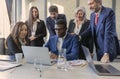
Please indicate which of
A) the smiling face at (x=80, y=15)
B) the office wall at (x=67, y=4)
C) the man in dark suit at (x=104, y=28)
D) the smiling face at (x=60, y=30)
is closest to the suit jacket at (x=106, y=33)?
the man in dark suit at (x=104, y=28)

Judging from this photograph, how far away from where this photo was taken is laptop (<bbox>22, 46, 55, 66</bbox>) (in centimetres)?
204

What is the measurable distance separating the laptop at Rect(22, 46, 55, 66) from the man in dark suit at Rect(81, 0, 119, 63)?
822mm

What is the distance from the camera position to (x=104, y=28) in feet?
8.96

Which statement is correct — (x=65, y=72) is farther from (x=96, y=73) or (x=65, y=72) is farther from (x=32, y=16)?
(x=32, y=16)

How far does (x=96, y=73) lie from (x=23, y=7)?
16.4 ft

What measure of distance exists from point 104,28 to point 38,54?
41.9 inches

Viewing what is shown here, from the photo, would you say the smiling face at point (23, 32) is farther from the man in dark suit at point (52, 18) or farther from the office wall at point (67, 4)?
the office wall at point (67, 4)

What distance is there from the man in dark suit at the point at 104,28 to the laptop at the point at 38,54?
82 centimetres

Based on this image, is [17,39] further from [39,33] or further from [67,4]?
[67,4]

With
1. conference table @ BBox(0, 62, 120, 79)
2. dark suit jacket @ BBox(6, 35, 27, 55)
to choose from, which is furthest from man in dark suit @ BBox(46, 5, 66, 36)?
conference table @ BBox(0, 62, 120, 79)

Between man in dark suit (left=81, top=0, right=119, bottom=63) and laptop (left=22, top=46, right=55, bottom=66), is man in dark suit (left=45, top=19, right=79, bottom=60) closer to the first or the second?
man in dark suit (left=81, top=0, right=119, bottom=63)

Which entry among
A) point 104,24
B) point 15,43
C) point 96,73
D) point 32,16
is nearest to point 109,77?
point 96,73

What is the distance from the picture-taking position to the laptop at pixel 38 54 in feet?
6.68

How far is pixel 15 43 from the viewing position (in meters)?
2.87
